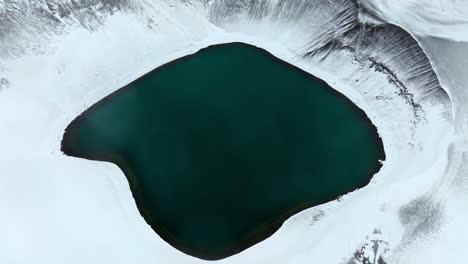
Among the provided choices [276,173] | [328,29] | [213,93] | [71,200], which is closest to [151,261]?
[71,200]

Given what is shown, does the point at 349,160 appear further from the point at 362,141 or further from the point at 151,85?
the point at 151,85

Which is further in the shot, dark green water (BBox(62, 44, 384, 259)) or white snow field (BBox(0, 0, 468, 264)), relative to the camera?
dark green water (BBox(62, 44, 384, 259))

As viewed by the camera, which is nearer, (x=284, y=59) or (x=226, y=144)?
(x=226, y=144)

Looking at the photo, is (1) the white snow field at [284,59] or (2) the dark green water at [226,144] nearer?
(1) the white snow field at [284,59]

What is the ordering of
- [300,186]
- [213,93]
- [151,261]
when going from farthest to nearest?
[213,93] → [300,186] → [151,261]
